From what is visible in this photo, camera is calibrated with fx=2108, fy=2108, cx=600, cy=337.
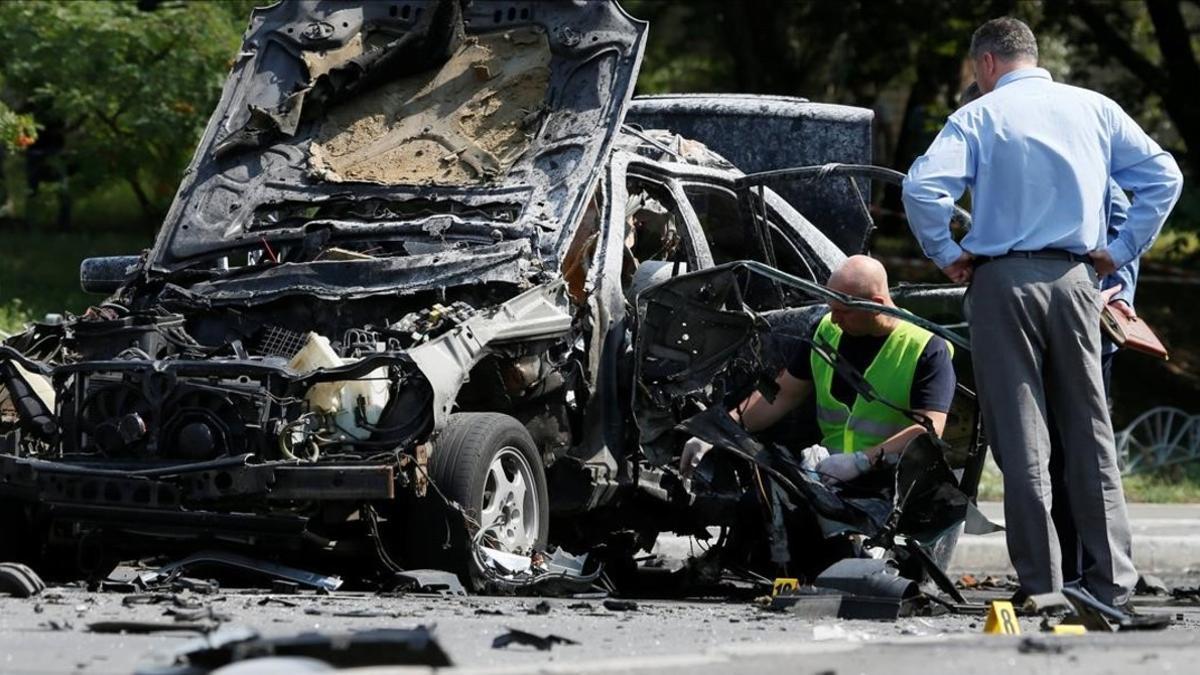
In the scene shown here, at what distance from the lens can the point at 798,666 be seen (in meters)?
5.27

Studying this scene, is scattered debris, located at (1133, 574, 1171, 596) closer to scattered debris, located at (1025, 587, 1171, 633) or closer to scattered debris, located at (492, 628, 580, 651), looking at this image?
scattered debris, located at (1025, 587, 1171, 633)

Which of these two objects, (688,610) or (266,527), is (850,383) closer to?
(688,610)

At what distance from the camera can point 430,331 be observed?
7.98 metres

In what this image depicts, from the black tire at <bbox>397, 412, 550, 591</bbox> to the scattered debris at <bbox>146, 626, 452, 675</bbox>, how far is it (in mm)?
2610

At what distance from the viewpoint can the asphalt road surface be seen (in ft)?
17.3

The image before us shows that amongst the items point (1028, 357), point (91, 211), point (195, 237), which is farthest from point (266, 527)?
point (91, 211)

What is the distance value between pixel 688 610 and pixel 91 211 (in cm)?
1867

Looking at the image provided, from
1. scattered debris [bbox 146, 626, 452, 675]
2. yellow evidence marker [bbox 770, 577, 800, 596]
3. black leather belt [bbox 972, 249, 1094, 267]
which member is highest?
black leather belt [bbox 972, 249, 1094, 267]

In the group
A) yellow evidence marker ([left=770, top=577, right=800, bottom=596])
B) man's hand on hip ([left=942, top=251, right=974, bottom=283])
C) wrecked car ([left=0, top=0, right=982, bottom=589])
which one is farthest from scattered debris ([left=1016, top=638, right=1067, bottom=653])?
wrecked car ([left=0, top=0, right=982, bottom=589])

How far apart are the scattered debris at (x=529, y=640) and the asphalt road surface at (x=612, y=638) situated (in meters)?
0.03

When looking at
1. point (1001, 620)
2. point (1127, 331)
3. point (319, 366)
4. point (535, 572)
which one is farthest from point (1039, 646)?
point (319, 366)

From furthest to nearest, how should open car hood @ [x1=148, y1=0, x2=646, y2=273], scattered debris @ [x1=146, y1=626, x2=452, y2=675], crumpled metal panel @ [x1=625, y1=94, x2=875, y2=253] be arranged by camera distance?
crumpled metal panel @ [x1=625, y1=94, x2=875, y2=253]
open car hood @ [x1=148, y1=0, x2=646, y2=273]
scattered debris @ [x1=146, y1=626, x2=452, y2=675]

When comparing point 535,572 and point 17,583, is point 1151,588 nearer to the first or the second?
point 535,572

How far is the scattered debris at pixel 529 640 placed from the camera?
576 centimetres
